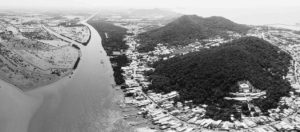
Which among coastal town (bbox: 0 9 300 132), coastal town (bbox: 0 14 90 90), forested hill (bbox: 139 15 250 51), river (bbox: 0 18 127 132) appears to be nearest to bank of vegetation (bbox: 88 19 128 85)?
coastal town (bbox: 0 9 300 132)

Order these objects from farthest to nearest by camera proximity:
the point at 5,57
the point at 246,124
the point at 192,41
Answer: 1. the point at 192,41
2. the point at 5,57
3. the point at 246,124

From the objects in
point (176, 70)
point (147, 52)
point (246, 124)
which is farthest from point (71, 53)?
point (246, 124)

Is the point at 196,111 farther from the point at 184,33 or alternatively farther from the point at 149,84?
the point at 184,33

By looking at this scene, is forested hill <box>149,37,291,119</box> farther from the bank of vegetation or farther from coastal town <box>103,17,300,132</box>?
the bank of vegetation

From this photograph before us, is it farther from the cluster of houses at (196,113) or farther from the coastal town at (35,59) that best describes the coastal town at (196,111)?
the coastal town at (35,59)

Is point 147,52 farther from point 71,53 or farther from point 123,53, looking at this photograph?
point 71,53

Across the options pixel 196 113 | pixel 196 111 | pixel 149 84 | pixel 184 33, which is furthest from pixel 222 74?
pixel 184 33
